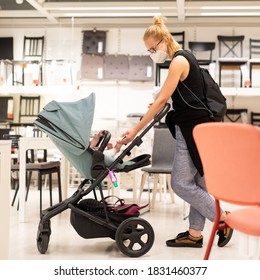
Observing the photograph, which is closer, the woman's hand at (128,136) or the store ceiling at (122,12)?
the woman's hand at (128,136)

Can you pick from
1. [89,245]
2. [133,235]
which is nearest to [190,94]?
[133,235]

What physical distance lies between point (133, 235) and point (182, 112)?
0.87 metres

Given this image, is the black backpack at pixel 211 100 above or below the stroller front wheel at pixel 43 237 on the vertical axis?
above

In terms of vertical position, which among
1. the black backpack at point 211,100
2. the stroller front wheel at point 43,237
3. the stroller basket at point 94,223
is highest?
the black backpack at point 211,100

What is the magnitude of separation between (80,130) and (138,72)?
551 cm

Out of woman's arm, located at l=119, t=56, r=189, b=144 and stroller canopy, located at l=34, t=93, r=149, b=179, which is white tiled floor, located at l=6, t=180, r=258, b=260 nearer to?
stroller canopy, located at l=34, t=93, r=149, b=179

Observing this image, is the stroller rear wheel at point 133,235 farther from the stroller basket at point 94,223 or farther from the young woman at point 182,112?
the young woman at point 182,112

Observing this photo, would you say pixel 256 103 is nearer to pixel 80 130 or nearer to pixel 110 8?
pixel 110 8

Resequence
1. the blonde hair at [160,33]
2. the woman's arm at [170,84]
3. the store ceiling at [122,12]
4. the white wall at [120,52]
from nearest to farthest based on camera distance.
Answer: the woman's arm at [170,84] → the blonde hair at [160,33] → the store ceiling at [122,12] → the white wall at [120,52]

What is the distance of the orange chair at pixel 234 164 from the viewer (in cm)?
185

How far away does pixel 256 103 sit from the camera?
8.60m

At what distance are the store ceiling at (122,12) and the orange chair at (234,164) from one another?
576 centimetres

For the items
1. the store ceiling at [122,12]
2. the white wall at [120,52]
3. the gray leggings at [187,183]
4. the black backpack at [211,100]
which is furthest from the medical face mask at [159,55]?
the white wall at [120,52]
